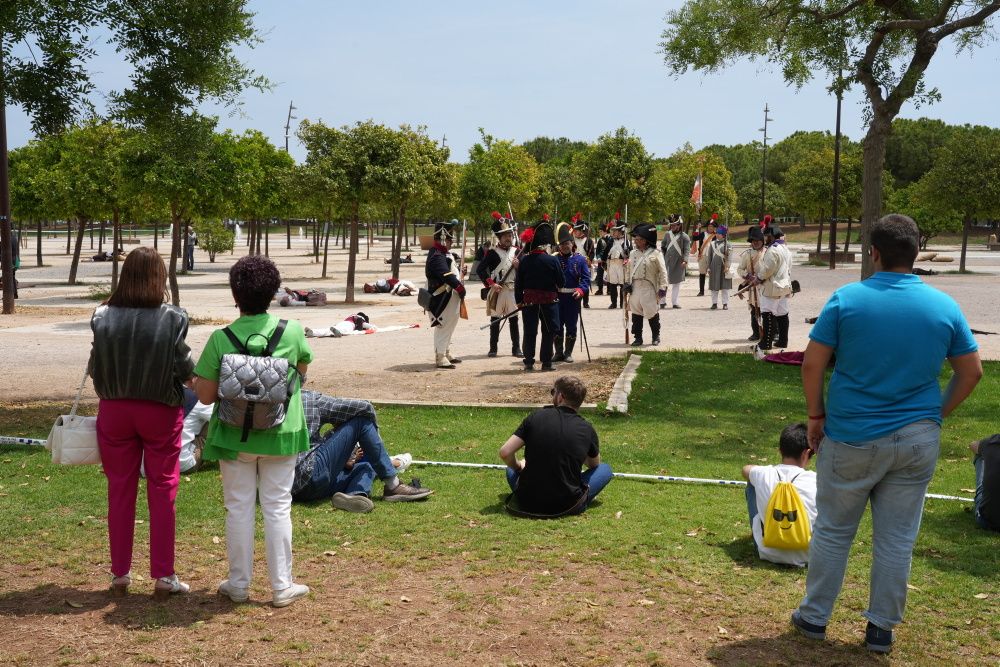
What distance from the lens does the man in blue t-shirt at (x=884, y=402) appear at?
4.31 metres

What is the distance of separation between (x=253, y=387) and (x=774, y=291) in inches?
453

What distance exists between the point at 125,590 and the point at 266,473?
1.00 metres

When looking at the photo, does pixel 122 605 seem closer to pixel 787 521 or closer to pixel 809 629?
pixel 809 629

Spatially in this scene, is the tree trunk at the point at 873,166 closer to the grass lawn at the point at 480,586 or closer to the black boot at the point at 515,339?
the black boot at the point at 515,339

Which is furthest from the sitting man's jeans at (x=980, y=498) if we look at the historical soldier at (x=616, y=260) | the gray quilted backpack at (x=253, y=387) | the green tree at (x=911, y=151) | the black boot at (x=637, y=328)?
the green tree at (x=911, y=151)

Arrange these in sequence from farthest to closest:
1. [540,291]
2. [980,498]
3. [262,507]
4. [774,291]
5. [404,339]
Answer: [404,339], [774,291], [540,291], [980,498], [262,507]

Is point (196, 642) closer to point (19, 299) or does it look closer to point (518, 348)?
point (518, 348)

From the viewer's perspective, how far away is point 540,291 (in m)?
13.4

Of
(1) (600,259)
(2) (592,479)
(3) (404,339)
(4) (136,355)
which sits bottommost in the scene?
(3) (404,339)

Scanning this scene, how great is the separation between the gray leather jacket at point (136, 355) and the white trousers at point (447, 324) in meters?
8.57

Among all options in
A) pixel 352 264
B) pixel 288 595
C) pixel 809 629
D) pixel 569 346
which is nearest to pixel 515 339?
pixel 569 346

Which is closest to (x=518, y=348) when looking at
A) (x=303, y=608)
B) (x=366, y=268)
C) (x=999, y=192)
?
(x=303, y=608)

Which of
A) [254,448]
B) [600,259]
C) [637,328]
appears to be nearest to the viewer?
[254,448]

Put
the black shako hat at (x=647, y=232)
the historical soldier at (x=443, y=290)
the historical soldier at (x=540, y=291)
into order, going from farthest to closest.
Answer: the black shako hat at (x=647, y=232) < the historical soldier at (x=443, y=290) < the historical soldier at (x=540, y=291)
